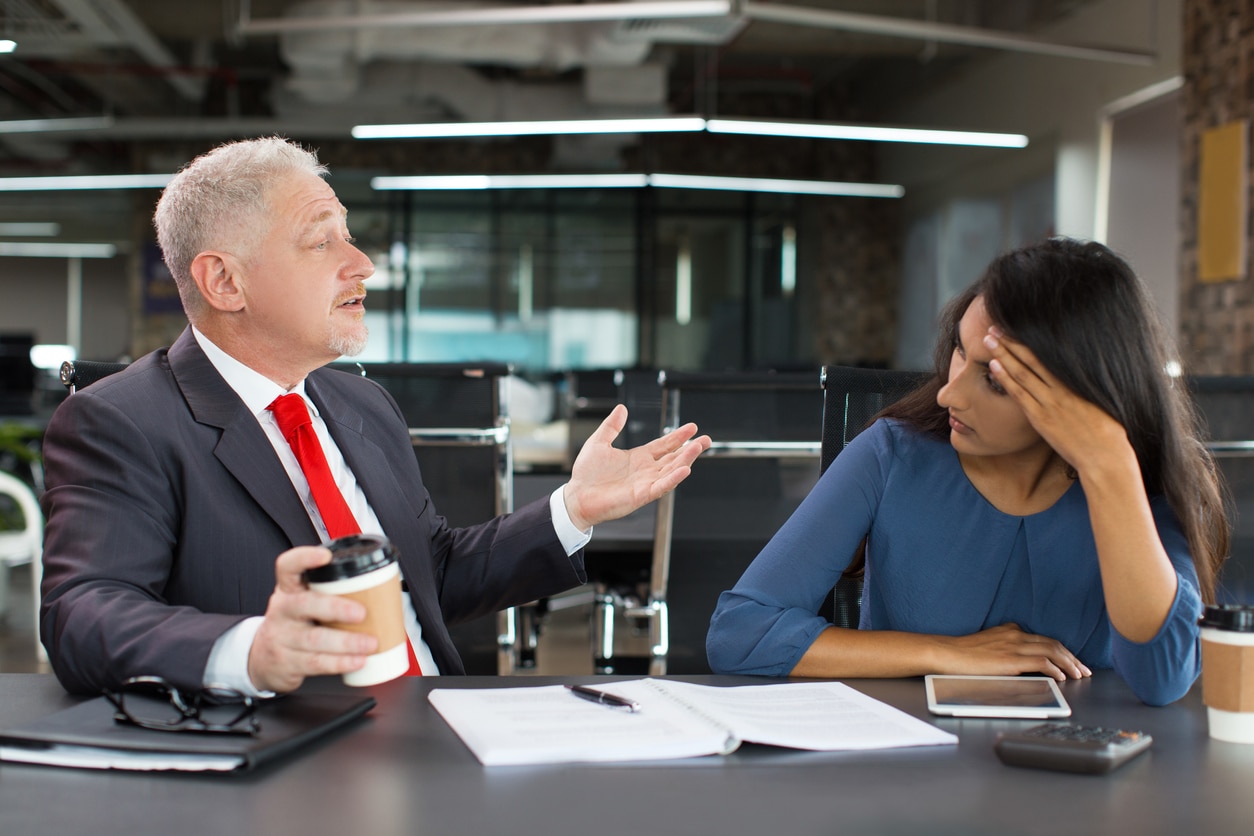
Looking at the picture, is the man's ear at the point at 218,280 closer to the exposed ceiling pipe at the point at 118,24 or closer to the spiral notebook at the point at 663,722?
the spiral notebook at the point at 663,722

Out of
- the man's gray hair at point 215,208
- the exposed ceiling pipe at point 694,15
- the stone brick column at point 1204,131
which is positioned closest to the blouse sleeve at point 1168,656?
the man's gray hair at point 215,208

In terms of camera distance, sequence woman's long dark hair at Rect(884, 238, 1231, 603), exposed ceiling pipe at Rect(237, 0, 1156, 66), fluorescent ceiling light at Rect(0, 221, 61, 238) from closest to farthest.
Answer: woman's long dark hair at Rect(884, 238, 1231, 603) → exposed ceiling pipe at Rect(237, 0, 1156, 66) → fluorescent ceiling light at Rect(0, 221, 61, 238)

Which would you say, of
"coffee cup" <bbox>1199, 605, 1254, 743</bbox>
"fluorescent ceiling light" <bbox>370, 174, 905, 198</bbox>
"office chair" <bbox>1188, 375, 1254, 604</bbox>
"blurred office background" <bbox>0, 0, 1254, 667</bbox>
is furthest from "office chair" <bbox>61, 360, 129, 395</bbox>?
"fluorescent ceiling light" <bbox>370, 174, 905, 198</bbox>

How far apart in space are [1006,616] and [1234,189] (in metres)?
5.03

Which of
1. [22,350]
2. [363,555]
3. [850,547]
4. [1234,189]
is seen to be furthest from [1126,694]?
[22,350]

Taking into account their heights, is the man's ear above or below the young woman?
above

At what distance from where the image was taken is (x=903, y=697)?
3.87 feet

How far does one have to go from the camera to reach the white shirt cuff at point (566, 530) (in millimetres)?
1548

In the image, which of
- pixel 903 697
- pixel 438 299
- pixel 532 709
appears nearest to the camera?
pixel 532 709

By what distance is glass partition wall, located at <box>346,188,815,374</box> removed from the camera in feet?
39.1

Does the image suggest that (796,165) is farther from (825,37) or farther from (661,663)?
(661,663)

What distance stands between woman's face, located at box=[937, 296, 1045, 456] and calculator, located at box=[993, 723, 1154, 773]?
0.45 meters

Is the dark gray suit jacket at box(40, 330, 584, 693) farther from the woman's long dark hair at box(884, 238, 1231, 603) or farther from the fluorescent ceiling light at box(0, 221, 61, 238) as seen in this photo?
the fluorescent ceiling light at box(0, 221, 61, 238)

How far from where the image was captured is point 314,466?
4.80 ft
